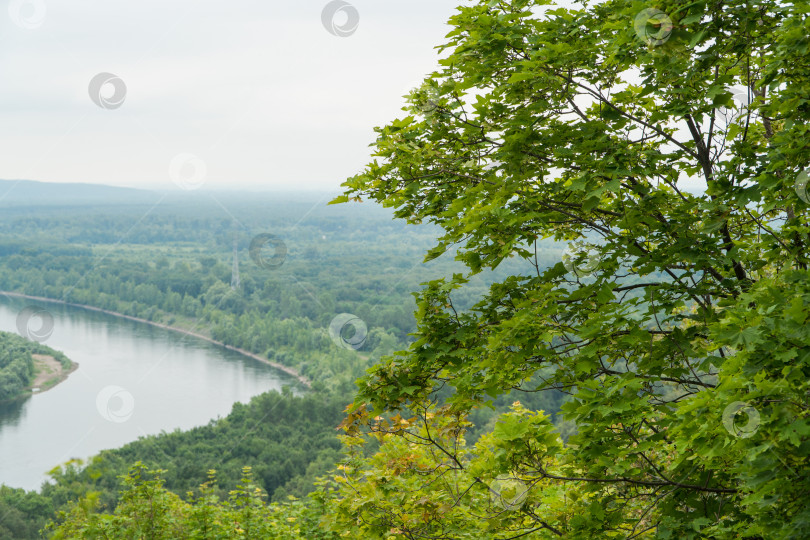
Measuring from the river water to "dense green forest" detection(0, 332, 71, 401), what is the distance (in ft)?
3.79

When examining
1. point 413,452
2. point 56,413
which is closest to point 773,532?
point 413,452

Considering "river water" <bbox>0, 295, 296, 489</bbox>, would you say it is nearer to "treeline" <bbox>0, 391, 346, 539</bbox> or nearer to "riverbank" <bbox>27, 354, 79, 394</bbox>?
"riverbank" <bbox>27, 354, 79, 394</bbox>

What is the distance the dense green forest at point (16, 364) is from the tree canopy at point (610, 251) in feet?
187

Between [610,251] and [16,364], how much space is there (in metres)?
60.5

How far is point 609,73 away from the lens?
448cm

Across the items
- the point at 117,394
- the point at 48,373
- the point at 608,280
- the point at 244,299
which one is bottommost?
the point at 608,280

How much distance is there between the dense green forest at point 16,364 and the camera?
5200 centimetres

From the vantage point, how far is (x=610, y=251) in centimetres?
440

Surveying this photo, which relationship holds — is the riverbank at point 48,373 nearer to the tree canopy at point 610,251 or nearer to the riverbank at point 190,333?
the riverbank at point 190,333

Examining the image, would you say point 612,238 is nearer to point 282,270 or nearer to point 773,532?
point 773,532

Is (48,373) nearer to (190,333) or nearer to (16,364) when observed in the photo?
(16,364)

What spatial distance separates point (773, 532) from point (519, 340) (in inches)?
64.9

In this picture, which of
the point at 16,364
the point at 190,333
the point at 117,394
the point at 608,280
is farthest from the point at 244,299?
the point at 608,280

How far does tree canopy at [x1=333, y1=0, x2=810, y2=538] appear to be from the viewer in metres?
3.21
